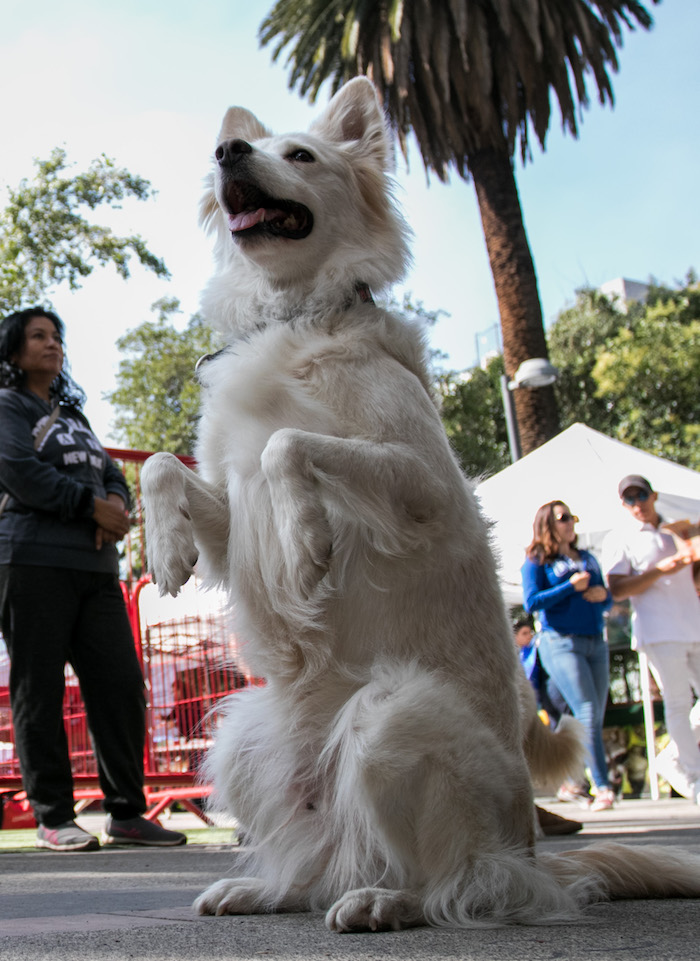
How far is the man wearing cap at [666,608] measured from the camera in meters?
7.46

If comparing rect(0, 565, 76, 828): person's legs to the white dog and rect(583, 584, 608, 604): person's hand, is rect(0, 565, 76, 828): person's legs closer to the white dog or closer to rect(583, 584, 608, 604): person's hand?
the white dog

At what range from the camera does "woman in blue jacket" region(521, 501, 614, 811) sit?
23.9ft

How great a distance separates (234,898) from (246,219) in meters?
1.96

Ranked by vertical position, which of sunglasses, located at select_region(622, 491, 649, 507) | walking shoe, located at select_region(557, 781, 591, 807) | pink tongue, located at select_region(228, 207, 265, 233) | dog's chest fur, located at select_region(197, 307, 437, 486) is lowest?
walking shoe, located at select_region(557, 781, 591, 807)

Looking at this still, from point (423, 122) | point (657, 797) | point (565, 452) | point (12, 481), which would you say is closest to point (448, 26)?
point (423, 122)

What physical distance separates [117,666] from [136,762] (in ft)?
1.61

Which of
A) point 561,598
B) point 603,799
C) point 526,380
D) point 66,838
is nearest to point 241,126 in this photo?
point 66,838

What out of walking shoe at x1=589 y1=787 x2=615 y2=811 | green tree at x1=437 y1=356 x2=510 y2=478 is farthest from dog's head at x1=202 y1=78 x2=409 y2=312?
green tree at x1=437 y1=356 x2=510 y2=478

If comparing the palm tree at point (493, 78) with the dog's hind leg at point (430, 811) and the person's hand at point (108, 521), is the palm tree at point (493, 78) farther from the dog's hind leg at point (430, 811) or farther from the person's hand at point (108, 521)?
the dog's hind leg at point (430, 811)

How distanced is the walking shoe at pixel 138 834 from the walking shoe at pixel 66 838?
0.68ft

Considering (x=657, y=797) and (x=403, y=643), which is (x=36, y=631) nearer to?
(x=403, y=643)

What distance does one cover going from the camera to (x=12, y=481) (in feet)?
15.4

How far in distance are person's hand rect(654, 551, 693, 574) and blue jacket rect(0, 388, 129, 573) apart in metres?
4.28

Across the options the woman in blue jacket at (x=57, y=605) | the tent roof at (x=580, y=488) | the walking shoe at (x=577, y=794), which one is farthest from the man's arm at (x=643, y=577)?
the woman in blue jacket at (x=57, y=605)
